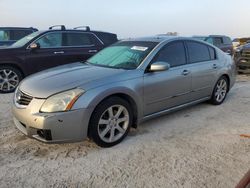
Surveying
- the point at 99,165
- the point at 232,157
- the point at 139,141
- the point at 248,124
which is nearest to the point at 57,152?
the point at 99,165

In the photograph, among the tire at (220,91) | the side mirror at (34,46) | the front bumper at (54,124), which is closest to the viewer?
the front bumper at (54,124)

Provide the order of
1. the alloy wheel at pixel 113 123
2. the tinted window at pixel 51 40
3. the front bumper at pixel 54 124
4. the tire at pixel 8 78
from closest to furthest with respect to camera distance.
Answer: the front bumper at pixel 54 124 < the alloy wheel at pixel 113 123 < the tire at pixel 8 78 < the tinted window at pixel 51 40

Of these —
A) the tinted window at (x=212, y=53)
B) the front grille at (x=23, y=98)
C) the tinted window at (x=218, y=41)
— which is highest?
the tinted window at (x=212, y=53)

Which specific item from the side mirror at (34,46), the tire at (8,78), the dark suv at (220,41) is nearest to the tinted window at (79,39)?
the side mirror at (34,46)

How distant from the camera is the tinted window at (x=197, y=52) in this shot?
185 inches

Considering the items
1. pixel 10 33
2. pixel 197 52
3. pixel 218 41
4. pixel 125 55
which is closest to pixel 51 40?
pixel 125 55

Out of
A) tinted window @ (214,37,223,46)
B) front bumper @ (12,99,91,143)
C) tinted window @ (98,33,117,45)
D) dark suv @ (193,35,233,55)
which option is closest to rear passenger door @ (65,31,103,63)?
tinted window @ (98,33,117,45)

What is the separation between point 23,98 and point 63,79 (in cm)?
56

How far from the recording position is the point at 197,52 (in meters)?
4.86

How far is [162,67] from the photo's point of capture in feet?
12.4

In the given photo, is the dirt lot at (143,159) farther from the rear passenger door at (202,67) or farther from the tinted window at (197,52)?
the tinted window at (197,52)

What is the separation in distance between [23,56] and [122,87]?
4.05 metres

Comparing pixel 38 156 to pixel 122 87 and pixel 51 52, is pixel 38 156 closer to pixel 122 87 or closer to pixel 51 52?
pixel 122 87

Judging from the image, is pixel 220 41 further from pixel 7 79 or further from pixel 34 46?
pixel 7 79
